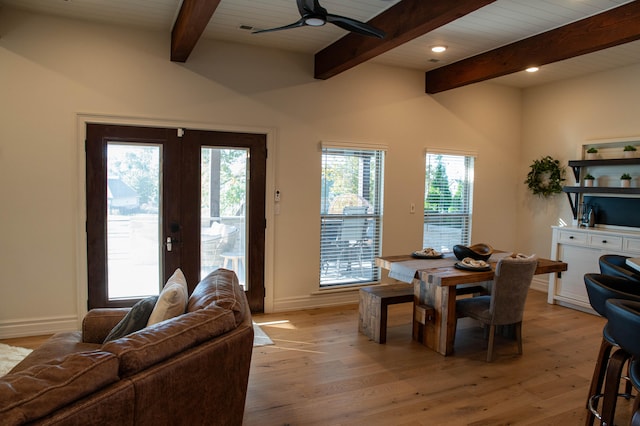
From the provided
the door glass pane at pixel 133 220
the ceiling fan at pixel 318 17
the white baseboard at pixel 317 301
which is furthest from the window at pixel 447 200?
the door glass pane at pixel 133 220

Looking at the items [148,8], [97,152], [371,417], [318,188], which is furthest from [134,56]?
[371,417]

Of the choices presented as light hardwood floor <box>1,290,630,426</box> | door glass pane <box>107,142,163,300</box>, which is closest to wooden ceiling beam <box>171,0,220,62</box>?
door glass pane <box>107,142,163,300</box>

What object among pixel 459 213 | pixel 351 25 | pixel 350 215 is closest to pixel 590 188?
pixel 459 213

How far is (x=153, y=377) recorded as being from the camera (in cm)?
167

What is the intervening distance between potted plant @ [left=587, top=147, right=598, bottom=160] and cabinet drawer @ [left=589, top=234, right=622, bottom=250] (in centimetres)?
117

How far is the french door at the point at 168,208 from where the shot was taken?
4.17 meters

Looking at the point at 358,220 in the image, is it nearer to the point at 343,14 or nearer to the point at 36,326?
the point at 343,14

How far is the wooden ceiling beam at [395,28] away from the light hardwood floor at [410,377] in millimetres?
2744

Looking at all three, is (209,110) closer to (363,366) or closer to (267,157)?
(267,157)

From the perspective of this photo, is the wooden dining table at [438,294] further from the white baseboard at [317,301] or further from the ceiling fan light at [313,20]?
the ceiling fan light at [313,20]

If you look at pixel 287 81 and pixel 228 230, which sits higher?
pixel 287 81

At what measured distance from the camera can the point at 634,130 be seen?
511cm

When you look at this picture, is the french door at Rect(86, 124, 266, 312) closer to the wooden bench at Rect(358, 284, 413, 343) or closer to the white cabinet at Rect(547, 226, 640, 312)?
the wooden bench at Rect(358, 284, 413, 343)

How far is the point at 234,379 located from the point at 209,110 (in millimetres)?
3168
